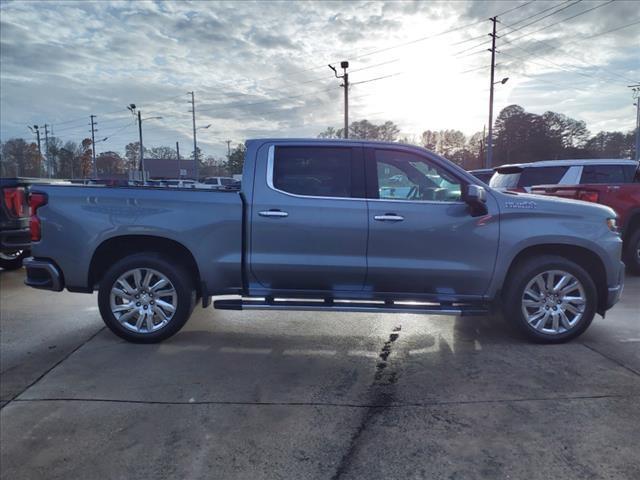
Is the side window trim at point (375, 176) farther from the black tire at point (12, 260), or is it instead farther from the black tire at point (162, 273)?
the black tire at point (12, 260)

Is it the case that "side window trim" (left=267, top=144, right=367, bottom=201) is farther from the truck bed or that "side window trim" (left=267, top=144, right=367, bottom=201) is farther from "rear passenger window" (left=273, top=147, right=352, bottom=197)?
the truck bed

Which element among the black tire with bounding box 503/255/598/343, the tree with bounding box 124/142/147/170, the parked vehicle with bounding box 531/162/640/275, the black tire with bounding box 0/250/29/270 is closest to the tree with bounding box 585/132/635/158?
the parked vehicle with bounding box 531/162/640/275

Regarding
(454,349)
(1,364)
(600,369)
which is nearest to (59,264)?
(1,364)

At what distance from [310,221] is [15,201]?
20.0 ft

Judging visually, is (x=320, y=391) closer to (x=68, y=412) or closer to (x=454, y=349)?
(x=454, y=349)

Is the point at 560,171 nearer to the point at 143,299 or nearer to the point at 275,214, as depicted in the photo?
the point at 275,214

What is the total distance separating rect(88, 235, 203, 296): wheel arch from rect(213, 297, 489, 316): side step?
20.4 inches

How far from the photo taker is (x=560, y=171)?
341 inches

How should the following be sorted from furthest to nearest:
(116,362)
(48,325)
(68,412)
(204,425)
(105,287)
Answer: (48,325) → (105,287) → (116,362) → (68,412) → (204,425)

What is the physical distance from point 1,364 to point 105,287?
1116mm

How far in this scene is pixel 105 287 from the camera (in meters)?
4.58

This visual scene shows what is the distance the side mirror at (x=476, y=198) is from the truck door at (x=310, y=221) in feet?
3.18

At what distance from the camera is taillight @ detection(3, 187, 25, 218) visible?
7766 millimetres

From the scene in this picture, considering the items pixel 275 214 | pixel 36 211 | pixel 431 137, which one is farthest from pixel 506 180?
pixel 431 137
